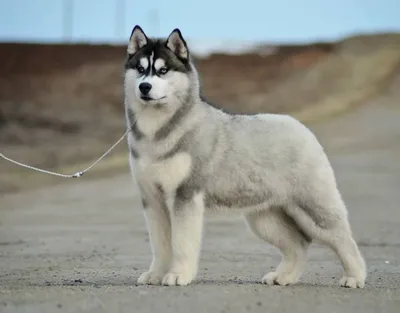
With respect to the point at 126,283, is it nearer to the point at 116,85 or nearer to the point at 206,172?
the point at 206,172

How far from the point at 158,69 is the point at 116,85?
104ft

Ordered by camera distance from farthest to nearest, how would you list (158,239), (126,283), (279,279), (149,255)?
(149,255), (279,279), (126,283), (158,239)

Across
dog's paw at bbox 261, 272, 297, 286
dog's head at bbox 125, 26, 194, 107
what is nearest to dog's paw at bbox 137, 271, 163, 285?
dog's paw at bbox 261, 272, 297, 286

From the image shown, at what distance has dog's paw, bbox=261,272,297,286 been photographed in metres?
8.61

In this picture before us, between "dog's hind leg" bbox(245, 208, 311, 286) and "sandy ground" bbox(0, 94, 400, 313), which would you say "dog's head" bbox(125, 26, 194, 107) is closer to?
"dog's hind leg" bbox(245, 208, 311, 286)

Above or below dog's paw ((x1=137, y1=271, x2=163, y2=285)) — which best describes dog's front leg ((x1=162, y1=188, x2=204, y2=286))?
above

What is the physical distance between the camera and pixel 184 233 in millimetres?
7945

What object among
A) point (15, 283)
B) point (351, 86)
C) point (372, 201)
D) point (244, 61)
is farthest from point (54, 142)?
point (15, 283)

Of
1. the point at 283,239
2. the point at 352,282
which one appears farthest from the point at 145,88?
the point at 352,282

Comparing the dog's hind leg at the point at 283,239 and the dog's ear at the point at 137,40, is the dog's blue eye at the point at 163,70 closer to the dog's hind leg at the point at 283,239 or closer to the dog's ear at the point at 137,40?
the dog's ear at the point at 137,40

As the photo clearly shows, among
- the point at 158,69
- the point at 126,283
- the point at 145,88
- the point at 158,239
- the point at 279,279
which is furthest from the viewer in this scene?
the point at 279,279

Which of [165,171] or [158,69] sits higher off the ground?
[158,69]

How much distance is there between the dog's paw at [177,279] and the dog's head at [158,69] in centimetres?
143

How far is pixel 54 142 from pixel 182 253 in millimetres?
24174
